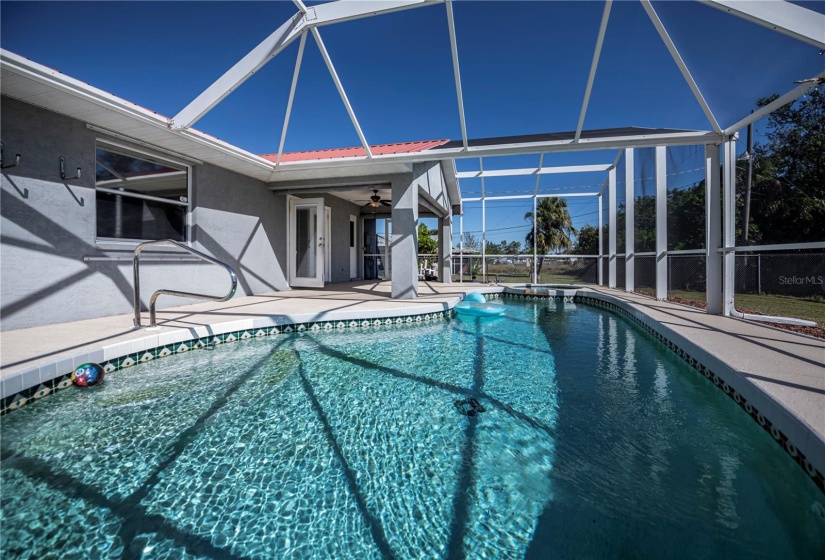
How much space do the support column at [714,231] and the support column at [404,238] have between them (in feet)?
16.6

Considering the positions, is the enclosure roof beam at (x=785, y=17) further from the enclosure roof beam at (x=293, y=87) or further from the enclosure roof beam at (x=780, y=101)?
the enclosure roof beam at (x=293, y=87)

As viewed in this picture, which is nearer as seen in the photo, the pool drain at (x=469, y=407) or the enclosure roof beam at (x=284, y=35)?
the pool drain at (x=469, y=407)

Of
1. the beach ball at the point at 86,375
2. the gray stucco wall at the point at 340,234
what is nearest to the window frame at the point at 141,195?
the beach ball at the point at 86,375

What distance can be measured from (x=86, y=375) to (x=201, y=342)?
139 cm

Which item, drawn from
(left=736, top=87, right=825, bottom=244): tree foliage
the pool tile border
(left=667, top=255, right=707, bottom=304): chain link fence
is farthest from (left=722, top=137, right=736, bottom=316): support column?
(left=667, top=255, right=707, bottom=304): chain link fence

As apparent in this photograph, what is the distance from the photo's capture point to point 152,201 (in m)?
5.88

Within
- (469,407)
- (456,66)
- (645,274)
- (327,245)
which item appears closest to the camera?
(469,407)

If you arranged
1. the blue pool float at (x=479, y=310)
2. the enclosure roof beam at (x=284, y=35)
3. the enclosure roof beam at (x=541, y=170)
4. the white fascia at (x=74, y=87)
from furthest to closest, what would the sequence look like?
the enclosure roof beam at (x=541, y=170) → the blue pool float at (x=479, y=310) → the enclosure roof beam at (x=284, y=35) → the white fascia at (x=74, y=87)

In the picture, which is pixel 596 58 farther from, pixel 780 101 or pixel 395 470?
pixel 395 470

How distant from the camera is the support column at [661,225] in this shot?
822 centimetres

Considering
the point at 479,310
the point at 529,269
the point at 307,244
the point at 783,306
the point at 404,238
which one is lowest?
the point at 479,310

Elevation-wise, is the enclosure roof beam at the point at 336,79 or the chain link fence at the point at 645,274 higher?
the enclosure roof beam at the point at 336,79

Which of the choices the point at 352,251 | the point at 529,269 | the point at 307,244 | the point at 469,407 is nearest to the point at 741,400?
the point at 469,407

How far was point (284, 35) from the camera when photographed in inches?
180
